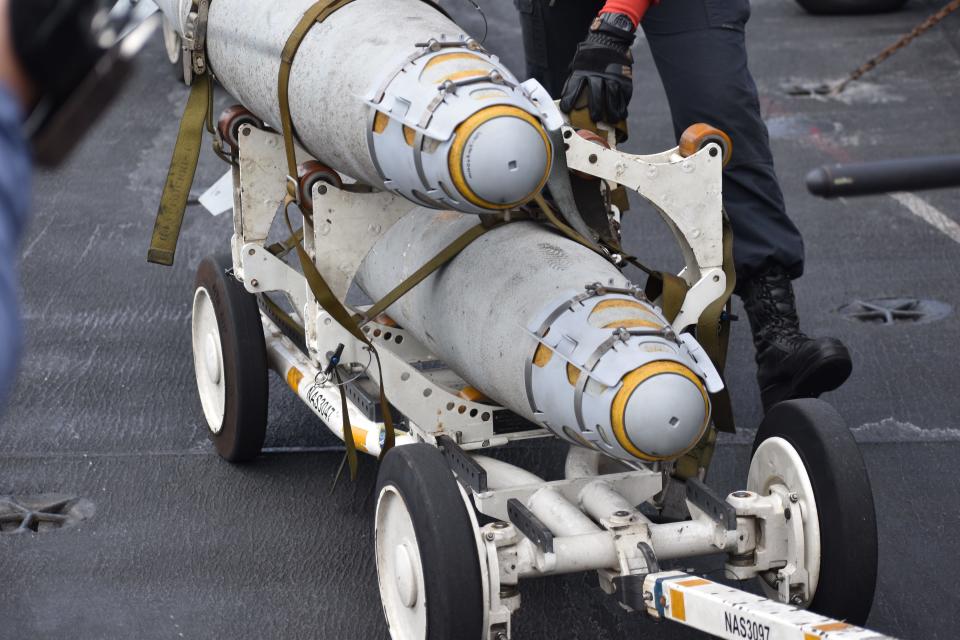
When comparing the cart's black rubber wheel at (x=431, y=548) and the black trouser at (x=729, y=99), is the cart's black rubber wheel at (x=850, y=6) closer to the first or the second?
the black trouser at (x=729, y=99)

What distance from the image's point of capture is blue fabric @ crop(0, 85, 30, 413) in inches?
52.7

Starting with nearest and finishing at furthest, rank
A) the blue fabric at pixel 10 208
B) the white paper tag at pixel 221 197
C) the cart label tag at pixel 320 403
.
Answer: the blue fabric at pixel 10 208, the cart label tag at pixel 320 403, the white paper tag at pixel 221 197

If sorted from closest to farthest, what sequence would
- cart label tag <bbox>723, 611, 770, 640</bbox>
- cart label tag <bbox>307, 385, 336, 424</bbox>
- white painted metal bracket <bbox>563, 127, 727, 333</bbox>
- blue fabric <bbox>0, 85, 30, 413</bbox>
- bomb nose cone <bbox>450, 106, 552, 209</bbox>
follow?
1. blue fabric <bbox>0, 85, 30, 413</bbox>
2. cart label tag <bbox>723, 611, 770, 640</bbox>
3. bomb nose cone <bbox>450, 106, 552, 209</bbox>
4. white painted metal bracket <bbox>563, 127, 727, 333</bbox>
5. cart label tag <bbox>307, 385, 336, 424</bbox>

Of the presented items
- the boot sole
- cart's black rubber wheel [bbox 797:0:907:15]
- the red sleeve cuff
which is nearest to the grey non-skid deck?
the boot sole

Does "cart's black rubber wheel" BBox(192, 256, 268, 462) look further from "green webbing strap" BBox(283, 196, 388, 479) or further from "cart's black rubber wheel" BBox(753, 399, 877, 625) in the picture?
"cart's black rubber wheel" BBox(753, 399, 877, 625)

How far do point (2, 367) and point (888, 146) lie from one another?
7200mm

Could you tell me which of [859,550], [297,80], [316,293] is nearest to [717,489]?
[859,550]

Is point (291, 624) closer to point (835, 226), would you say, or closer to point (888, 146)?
point (835, 226)

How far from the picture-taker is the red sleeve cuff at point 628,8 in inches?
151

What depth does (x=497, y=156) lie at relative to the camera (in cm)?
290

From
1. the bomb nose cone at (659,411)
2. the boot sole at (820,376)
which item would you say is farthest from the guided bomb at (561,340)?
the boot sole at (820,376)

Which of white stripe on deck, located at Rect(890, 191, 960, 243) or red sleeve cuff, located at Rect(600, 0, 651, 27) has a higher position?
red sleeve cuff, located at Rect(600, 0, 651, 27)

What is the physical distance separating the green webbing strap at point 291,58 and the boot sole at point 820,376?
1718 mm

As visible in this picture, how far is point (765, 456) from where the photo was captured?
3.44m
